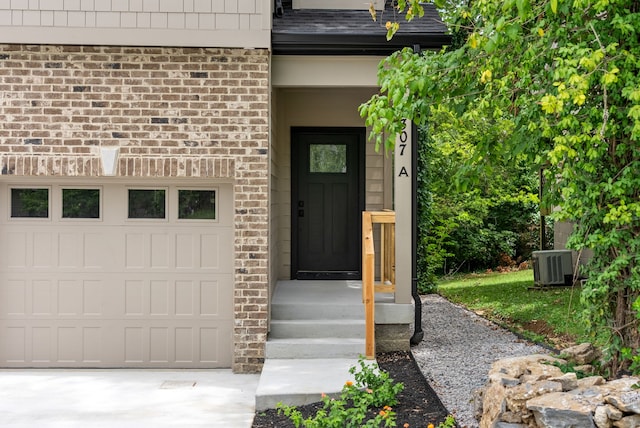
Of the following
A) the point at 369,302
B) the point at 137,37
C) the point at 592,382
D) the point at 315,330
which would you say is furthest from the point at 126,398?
the point at 592,382

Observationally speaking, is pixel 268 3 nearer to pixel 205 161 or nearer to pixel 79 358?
pixel 205 161

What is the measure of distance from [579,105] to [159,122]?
4513 millimetres

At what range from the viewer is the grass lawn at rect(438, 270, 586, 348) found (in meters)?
9.58

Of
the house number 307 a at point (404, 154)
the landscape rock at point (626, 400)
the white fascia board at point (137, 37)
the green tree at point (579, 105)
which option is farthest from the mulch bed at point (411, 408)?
the white fascia board at point (137, 37)

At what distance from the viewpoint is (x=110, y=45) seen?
25.7 feet

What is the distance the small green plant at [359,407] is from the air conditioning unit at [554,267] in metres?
7.21

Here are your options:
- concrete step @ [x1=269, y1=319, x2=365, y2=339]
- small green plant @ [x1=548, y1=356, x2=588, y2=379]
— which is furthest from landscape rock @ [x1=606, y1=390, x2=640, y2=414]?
concrete step @ [x1=269, y1=319, x2=365, y2=339]

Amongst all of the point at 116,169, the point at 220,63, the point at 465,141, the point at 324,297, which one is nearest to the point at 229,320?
the point at 324,297

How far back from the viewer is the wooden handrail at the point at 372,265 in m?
7.75

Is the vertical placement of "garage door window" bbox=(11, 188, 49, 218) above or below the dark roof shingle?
below

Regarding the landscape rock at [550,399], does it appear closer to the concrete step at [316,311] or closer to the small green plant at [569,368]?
the small green plant at [569,368]

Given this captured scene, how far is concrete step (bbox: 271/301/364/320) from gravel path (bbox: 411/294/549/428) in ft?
2.74

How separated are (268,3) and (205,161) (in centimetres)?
175

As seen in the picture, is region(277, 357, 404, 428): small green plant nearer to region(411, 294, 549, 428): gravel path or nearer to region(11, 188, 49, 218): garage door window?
region(411, 294, 549, 428): gravel path
